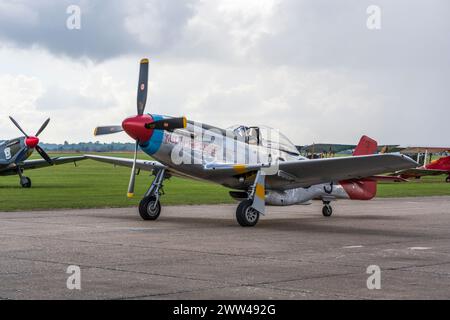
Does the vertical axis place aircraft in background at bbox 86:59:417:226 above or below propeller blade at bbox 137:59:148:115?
below

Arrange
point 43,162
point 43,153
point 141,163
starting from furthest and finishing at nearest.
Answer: point 43,162 → point 43,153 → point 141,163

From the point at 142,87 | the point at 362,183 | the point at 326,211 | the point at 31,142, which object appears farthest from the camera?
the point at 31,142

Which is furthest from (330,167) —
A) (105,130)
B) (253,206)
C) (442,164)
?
(442,164)

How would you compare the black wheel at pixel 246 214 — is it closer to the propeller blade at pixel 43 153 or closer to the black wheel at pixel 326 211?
the black wheel at pixel 326 211

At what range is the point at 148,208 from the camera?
1712 cm

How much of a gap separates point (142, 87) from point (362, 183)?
7162mm

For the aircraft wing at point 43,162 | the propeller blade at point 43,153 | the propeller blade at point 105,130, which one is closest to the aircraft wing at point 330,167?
the propeller blade at point 105,130

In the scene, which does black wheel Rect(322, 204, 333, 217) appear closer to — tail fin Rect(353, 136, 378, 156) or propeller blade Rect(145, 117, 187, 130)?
tail fin Rect(353, 136, 378, 156)

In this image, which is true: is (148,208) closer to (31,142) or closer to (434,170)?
(31,142)

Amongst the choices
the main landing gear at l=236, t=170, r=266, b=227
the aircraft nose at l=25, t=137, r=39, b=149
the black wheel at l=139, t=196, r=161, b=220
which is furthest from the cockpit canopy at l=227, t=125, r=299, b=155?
the aircraft nose at l=25, t=137, r=39, b=149

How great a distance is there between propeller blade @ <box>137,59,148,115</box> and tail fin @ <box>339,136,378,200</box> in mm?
6362

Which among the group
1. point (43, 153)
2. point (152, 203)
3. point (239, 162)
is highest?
point (43, 153)

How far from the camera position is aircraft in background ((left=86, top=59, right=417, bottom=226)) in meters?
15.5
